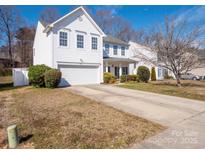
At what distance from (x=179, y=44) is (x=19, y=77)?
16991 mm

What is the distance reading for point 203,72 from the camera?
3900 centimetres

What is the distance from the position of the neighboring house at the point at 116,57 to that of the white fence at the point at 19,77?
9400 mm

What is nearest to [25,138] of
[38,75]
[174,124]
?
[174,124]

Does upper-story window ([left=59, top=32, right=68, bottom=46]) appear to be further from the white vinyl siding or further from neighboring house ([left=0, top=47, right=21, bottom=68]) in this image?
neighboring house ([left=0, top=47, right=21, bottom=68])

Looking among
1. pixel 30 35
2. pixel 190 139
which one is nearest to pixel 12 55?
pixel 30 35

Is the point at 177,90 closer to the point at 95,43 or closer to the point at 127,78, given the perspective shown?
the point at 127,78

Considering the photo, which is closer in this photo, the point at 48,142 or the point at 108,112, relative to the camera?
the point at 48,142

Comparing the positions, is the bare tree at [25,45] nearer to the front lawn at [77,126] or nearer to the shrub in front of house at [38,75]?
the shrub in front of house at [38,75]

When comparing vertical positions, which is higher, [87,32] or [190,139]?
[87,32]

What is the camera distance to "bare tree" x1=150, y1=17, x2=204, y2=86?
17.0 metres

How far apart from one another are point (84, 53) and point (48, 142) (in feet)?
44.3

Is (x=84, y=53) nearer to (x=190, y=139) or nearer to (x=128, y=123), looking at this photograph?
(x=128, y=123)

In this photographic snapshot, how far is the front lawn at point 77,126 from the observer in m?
4.39

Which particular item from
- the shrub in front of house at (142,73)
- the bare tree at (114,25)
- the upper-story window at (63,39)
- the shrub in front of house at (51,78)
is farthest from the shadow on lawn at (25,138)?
the bare tree at (114,25)
